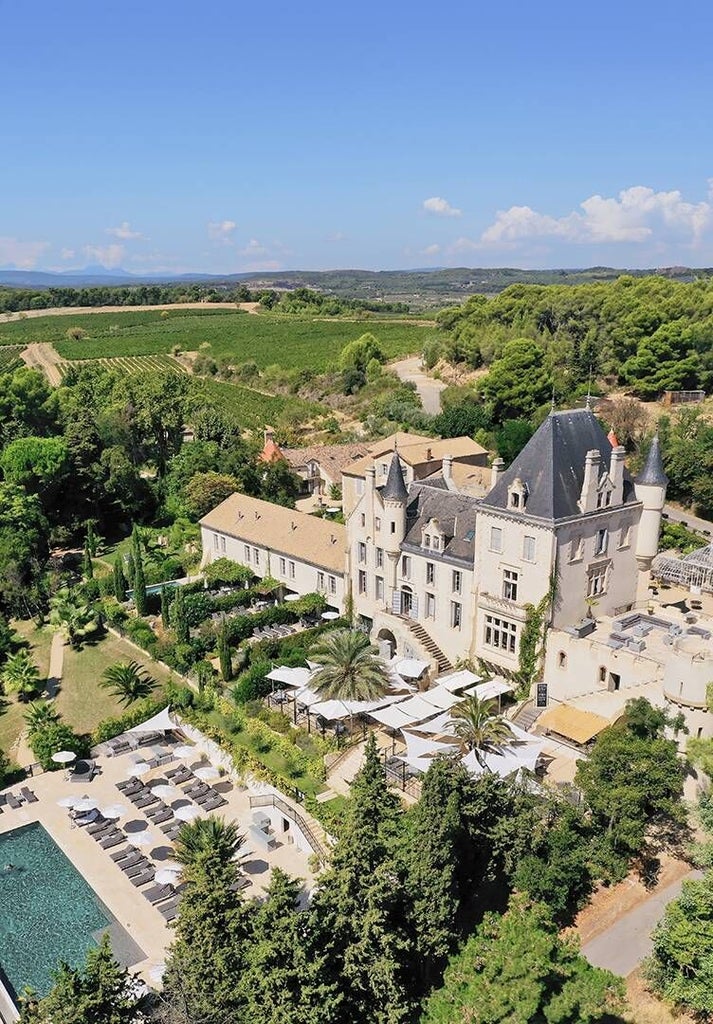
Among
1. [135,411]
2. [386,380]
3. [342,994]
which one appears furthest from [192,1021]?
[386,380]

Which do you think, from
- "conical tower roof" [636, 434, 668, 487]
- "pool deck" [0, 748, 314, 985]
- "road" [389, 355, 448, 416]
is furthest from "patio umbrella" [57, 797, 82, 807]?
"road" [389, 355, 448, 416]

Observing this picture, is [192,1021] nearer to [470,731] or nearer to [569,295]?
[470,731]

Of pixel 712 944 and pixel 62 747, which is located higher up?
pixel 712 944

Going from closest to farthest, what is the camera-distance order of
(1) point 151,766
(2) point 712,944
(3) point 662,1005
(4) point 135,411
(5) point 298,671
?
(2) point 712,944 < (3) point 662,1005 < (1) point 151,766 < (5) point 298,671 < (4) point 135,411

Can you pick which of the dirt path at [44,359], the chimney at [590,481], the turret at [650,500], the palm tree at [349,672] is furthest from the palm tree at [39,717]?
the dirt path at [44,359]

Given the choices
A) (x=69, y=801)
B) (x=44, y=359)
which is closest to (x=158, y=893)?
(x=69, y=801)

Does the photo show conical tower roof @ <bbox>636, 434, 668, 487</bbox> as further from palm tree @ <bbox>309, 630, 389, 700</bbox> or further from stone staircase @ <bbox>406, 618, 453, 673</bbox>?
palm tree @ <bbox>309, 630, 389, 700</bbox>

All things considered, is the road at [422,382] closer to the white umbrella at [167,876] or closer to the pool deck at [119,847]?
the pool deck at [119,847]
